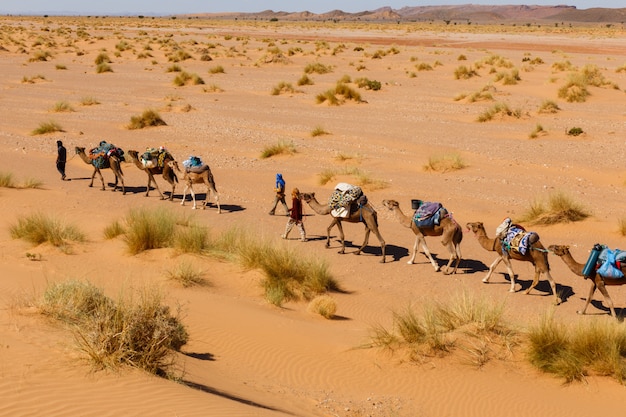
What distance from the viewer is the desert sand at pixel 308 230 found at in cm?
746

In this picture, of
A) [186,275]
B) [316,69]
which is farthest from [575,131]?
[316,69]

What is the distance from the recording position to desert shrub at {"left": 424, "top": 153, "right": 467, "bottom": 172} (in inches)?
864

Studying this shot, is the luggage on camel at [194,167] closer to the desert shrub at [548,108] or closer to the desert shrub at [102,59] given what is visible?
the desert shrub at [548,108]

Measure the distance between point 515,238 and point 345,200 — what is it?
3.42m

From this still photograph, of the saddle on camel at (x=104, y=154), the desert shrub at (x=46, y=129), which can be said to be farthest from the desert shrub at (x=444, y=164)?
the desert shrub at (x=46, y=129)

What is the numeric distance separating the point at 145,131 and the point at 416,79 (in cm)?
2196

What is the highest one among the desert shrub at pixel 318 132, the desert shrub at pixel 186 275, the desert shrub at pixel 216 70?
the desert shrub at pixel 216 70

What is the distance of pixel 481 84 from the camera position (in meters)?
41.6

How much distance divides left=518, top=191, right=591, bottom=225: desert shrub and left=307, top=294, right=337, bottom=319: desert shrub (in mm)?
7371

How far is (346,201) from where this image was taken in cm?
1373

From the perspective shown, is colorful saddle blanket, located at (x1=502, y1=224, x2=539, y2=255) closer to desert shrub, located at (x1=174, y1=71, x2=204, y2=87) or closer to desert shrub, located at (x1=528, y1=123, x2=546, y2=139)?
desert shrub, located at (x1=528, y1=123, x2=546, y2=139)

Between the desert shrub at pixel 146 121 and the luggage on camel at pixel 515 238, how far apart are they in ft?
64.4

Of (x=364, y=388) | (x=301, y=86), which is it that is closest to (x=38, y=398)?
(x=364, y=388)

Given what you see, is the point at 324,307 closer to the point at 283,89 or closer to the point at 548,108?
the point at 548,108
